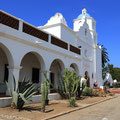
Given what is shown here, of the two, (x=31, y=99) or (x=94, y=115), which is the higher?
(x=31, y=99)

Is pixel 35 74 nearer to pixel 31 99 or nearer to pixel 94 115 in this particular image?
pixel 31 99

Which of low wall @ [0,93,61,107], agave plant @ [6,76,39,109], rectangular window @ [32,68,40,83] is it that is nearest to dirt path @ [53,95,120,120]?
agave plant @ [6,76,39,109]

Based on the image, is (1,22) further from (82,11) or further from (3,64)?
(82,11)

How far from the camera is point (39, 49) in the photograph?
34.9 ft

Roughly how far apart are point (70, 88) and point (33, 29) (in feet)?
15.7

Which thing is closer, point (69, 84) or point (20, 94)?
point (20, 94)

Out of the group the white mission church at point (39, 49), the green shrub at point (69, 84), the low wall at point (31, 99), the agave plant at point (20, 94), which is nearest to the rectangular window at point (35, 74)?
the white mission church at point (39, 49)

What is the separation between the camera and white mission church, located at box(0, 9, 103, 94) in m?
8.44

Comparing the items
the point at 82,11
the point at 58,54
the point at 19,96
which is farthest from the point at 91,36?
the point at 19,96

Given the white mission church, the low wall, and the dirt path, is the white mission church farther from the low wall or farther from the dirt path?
the dirt path

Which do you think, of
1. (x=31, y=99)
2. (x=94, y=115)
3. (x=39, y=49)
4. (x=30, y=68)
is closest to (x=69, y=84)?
(x=31, y=99)

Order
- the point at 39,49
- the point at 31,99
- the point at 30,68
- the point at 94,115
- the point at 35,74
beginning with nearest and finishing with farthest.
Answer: the point at 94,115, the point at 31,99, the point at 39,49, the point at 30,68, the point at 35,74

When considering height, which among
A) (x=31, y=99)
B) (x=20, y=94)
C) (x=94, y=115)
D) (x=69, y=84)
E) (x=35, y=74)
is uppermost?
(x=35, y=74)

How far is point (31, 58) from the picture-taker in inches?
522
